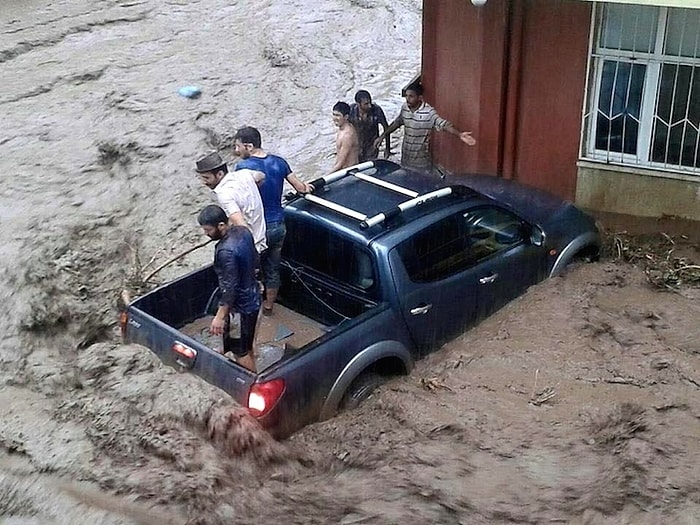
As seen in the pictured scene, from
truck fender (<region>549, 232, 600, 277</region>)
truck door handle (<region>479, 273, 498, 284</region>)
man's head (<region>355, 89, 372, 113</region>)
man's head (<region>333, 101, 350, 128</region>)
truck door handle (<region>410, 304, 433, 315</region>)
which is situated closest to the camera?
truck door handle (<region>410, 304, 433, 315</region>)

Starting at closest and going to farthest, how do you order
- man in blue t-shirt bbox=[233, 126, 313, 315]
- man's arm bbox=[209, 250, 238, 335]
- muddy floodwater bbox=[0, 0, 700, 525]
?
muddy floodwater bbox=[0, 0, 700, 525] → man's arm bbox=[209, 250, 238, 335] → man in blue t-shirt bbox=[233, 126, 313, 315]

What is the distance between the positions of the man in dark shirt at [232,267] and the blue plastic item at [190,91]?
274 inches

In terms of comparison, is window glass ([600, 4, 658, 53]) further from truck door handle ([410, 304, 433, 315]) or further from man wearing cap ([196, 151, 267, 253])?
man wearing cap ([196, 151, 267, 253])

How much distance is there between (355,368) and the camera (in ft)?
22.5

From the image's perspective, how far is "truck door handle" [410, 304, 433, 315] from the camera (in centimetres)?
726

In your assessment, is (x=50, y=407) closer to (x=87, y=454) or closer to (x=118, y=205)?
(x=87, y=454)

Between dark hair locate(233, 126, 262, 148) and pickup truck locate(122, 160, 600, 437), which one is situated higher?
dark hair locate(233, 126, 262, 148)

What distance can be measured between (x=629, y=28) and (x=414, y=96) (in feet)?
7.14

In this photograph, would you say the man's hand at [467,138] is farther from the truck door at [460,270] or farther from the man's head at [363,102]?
the truck door at [460,270]

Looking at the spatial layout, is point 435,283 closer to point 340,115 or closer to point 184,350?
point 184,350

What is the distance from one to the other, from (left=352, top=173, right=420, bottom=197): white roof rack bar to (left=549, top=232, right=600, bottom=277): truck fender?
144 cm

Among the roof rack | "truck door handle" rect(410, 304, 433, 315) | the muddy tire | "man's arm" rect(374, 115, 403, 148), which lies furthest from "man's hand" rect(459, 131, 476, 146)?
the muddy tire

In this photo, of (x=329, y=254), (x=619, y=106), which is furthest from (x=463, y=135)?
(x=329, y=254)

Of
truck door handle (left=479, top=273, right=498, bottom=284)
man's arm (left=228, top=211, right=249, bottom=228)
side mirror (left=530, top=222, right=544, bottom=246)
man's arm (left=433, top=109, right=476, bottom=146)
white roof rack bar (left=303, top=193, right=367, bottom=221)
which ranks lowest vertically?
truck door handle (left=479, top=273, right=498, bottom=284)
